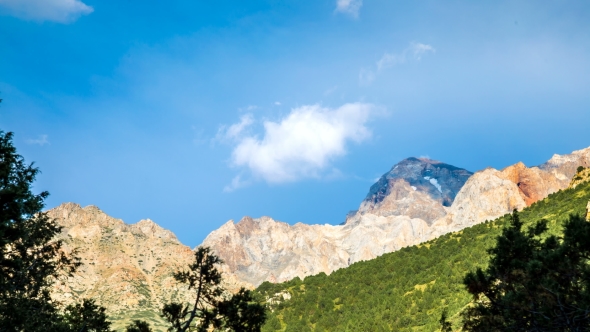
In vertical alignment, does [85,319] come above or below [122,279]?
below

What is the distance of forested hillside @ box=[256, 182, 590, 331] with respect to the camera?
63188mm

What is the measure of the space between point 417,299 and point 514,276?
173 ft

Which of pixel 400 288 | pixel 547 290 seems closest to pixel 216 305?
pixel 547 290

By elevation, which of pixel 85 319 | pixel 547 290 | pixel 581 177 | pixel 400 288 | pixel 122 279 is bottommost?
pixel 547 290

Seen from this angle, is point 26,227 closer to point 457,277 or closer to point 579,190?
point 457,277

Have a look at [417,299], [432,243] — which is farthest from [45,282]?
[432,243]

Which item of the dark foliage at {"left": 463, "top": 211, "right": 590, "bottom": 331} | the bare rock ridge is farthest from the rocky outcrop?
the bare rock ridge

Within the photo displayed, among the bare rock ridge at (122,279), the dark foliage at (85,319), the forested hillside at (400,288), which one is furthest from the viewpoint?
the bare rock ridge at (122,279)

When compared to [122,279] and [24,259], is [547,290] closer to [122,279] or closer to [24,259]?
[24,259]

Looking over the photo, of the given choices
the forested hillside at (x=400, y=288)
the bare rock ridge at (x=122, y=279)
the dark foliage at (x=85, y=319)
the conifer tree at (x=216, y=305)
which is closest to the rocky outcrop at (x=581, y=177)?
the forested hillside at (x=400, y=288)

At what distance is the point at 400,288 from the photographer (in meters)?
76.3

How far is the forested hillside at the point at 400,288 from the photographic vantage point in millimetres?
63188

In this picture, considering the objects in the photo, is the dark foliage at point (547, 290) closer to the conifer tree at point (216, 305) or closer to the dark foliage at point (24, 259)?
the conifer tree at point (216, 305)

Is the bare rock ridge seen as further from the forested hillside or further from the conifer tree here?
the conifer tree
